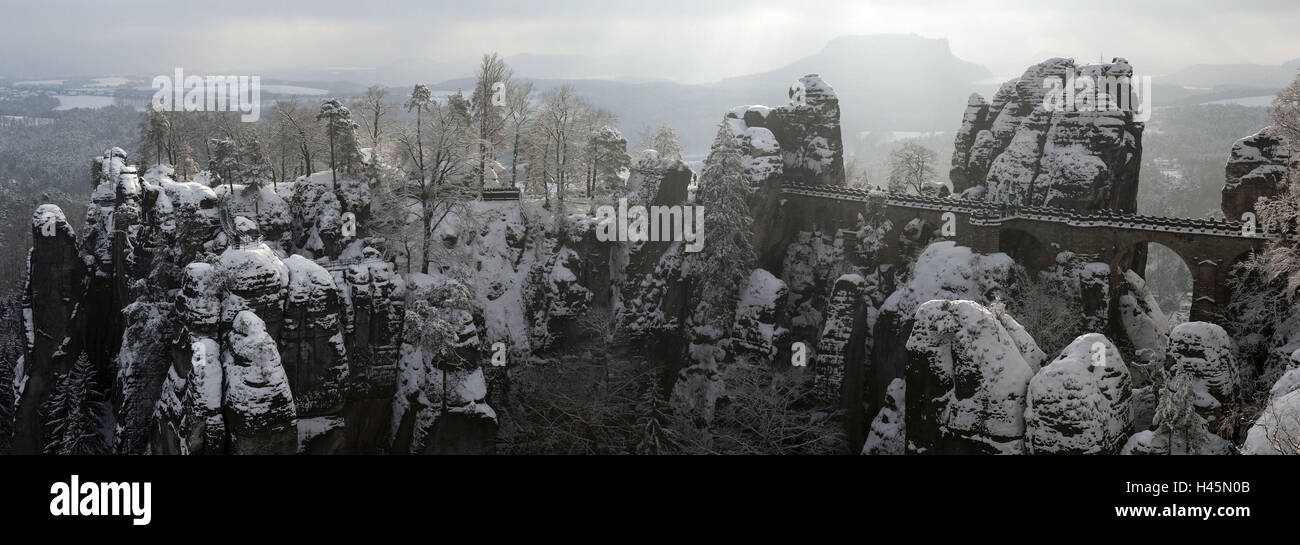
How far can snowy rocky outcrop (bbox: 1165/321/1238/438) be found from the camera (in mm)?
27969

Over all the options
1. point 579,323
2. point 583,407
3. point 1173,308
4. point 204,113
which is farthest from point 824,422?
point 1173,308

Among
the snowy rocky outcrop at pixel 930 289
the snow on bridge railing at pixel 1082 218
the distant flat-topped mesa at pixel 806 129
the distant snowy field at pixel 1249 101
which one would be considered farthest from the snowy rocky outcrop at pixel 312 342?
→ the distant snowy field at pixel 1249 101

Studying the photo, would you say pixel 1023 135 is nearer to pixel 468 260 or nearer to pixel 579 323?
pixel 579 323

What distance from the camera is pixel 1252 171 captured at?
4628cm

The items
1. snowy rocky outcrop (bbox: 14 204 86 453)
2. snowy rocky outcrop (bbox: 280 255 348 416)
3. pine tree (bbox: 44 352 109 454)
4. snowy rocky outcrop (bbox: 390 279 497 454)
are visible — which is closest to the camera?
snowy rocky outcrop (bbox: 280 255 348 416)

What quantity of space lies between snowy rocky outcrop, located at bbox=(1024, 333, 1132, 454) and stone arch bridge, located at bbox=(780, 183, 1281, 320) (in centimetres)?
2034

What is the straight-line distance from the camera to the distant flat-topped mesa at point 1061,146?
47.9 metres

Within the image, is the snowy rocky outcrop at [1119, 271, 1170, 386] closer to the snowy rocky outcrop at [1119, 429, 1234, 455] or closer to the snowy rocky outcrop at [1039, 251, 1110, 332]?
the snowy rocky outcrop at [1039, 251, 1110, 332]

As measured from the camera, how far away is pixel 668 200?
50531 mm

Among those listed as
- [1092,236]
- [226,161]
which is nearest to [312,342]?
[226,161]

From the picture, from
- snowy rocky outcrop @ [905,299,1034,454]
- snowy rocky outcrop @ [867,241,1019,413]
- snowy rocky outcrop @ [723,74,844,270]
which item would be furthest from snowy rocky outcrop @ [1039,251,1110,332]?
snowy rocky outcrop @ [905,299,1034,454]

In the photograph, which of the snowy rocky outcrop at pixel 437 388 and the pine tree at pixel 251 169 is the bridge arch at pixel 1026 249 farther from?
the pine tree at pixel 251 169

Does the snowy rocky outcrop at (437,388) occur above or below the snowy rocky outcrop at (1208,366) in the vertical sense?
below

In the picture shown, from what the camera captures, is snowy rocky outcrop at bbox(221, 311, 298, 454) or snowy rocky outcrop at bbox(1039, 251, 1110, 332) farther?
snowy rocky outcrop at bbox(1039, 251, 1110, 332)
